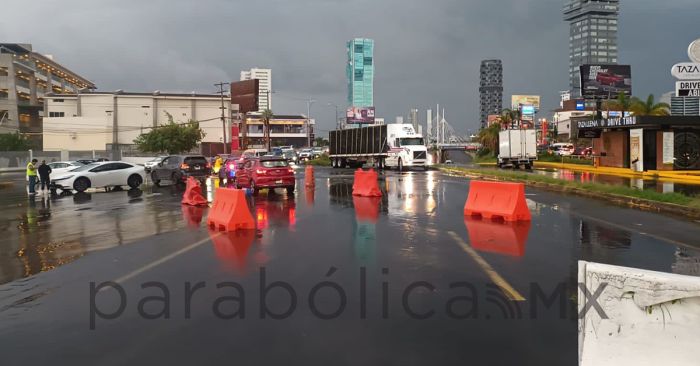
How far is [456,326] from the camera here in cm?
565

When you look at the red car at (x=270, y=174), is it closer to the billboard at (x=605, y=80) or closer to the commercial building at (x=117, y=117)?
the billboard at (x=605, y=80)

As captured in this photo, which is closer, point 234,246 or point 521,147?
point 234,246

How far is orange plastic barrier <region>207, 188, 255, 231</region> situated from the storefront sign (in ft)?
96.4

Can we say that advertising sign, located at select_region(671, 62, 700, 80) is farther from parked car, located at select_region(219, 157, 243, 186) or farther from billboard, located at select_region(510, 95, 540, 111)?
billboard, located at select_region(510, 95, 540, 111)

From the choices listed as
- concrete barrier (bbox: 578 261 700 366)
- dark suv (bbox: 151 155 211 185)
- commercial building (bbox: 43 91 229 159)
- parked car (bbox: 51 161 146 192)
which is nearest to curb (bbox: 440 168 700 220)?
concrete barrier (bbox: 578 261 700 366)

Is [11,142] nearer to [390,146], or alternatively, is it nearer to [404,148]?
[390,146]

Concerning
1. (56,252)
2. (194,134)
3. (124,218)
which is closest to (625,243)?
(56,252)

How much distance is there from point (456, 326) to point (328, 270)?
2845 mm

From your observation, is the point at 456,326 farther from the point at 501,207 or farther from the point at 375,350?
the point at 501,207

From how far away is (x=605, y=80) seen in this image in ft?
187

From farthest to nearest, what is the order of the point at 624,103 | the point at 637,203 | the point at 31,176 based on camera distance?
1. the point at 624,103
2. the point at 31,176
3. the point at 637,203

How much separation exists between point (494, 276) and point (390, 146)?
38206 millimetres

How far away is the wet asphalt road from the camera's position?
5.10 m

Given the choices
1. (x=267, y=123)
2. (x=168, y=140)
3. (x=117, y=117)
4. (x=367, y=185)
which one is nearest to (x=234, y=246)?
(x=367, y=185)
